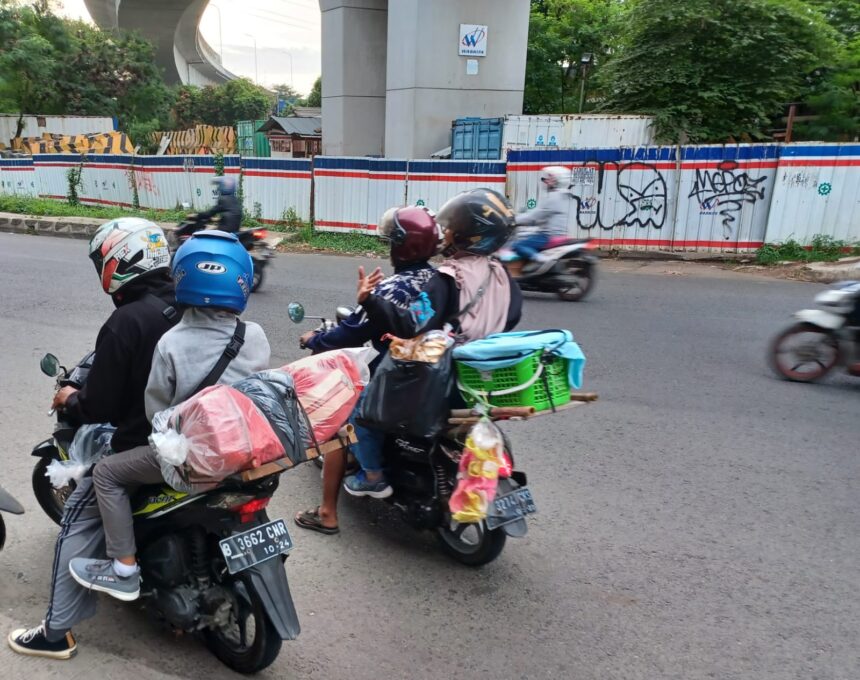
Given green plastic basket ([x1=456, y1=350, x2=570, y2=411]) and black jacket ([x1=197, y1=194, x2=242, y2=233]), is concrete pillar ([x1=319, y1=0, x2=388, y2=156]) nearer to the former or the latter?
black jacket ([x1=197, y1=194, x2=242, y2=233])

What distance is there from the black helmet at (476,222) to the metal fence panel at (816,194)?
9.63 meters

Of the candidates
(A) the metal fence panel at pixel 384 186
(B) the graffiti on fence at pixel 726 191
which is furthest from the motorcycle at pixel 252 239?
(B) the graffiti on fence at pixel 726 191

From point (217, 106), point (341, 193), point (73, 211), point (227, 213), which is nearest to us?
point (227, 213)

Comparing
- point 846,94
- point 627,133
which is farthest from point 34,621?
point 846,94

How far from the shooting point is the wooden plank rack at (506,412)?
8.71 feet

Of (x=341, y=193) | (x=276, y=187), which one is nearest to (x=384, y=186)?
(x=341, y=193)

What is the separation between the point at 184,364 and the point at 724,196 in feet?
35.9

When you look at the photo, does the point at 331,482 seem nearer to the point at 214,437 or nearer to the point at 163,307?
the point at 163,307

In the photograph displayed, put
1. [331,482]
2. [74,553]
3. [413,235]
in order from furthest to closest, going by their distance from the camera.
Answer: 1. [331,482]
2. [413,235]
3. [74,553]

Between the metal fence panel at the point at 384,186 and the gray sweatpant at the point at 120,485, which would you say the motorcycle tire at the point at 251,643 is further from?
the metal fence panel at the point at 384,186

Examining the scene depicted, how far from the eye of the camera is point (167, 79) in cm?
6794

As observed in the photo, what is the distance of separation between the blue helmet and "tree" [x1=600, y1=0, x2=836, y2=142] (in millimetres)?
15333

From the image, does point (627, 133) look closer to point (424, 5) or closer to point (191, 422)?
point (424, 5)

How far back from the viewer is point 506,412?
2.68 m
